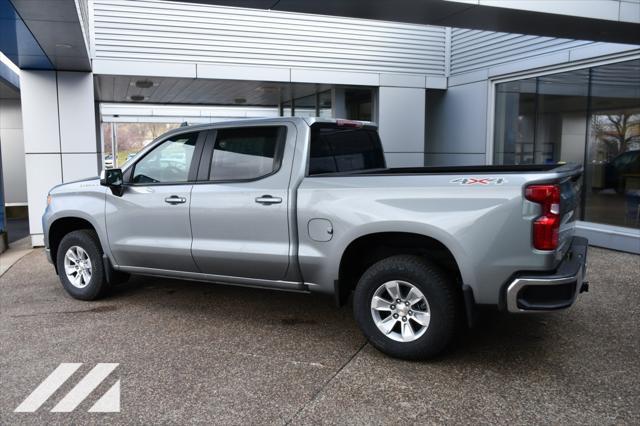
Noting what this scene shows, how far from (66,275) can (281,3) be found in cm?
368

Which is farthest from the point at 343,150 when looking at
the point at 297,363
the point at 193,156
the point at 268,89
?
the point at 268,89

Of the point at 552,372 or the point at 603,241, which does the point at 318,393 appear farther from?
the point at 603,241

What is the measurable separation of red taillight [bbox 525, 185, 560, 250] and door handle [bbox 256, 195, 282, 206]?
1.95 meters

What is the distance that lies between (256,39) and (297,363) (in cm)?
852

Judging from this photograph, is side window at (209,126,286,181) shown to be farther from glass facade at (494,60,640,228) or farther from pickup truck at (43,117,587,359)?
glass facade at (494,60,640,228)

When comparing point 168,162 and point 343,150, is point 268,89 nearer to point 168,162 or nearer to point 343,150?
point 168,162

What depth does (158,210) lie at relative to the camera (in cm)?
534

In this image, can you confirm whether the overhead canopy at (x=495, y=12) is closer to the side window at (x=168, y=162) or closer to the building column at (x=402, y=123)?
the side window at (x=168, y=162)

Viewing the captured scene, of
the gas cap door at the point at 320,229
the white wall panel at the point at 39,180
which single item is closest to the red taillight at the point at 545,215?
the gas cap door at the point at 320,229

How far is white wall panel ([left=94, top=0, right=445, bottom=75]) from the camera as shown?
34.2 feet

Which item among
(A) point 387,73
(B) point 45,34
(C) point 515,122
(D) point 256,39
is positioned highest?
(D) point 256,39

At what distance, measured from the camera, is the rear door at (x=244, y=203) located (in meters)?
4.72

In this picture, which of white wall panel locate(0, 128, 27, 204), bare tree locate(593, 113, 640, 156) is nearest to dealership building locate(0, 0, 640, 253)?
bare tree locate(593, 113, 640, 156)

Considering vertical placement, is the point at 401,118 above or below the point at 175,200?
above
